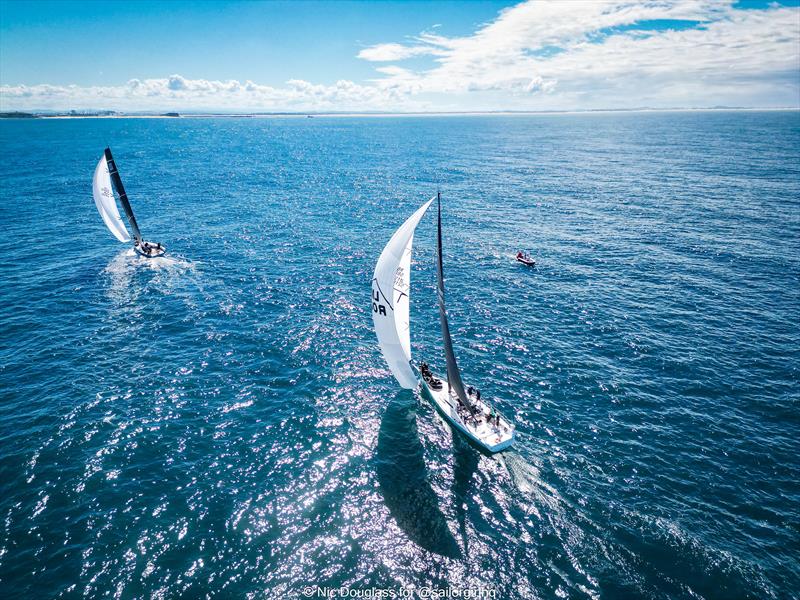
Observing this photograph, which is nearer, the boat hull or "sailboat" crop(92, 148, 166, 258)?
"sailboat" crop(92, 148, 166, 258)

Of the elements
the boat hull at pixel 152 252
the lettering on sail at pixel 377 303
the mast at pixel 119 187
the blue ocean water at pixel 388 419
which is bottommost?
the blue ocean water at pixel 388 419

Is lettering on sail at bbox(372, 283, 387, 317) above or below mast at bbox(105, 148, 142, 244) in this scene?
below

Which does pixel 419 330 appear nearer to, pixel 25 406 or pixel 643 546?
pixel 643 546

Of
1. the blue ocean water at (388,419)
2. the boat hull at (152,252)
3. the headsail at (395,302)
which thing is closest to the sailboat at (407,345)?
the headsail at (395,302)

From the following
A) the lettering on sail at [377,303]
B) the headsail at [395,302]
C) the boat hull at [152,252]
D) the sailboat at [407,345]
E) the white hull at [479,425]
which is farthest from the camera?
the boat hull at [152,252]

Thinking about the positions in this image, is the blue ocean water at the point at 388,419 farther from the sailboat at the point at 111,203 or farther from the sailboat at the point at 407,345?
the sailboat at the point at 111,203

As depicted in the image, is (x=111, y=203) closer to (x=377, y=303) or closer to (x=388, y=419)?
(x=377, y=303)

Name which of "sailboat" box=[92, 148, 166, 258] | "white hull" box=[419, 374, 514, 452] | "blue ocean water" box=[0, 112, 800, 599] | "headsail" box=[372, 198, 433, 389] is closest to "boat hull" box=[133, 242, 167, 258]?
"sailboat" box=[92, 148, 166, 258]

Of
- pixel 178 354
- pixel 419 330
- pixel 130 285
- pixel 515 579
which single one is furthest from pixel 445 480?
pixel 130 285

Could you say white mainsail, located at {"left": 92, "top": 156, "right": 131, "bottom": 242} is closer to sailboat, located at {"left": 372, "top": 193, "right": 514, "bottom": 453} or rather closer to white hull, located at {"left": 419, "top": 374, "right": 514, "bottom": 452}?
sailboat, located at {"left": 372, "top": 193, "right": 514, "bottom": 453}
